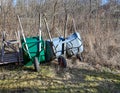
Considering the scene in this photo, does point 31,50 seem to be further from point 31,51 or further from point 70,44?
point 70,44

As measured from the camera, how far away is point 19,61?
5.49 m

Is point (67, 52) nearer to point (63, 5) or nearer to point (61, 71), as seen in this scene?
point (61, 71)

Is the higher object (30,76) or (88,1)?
(88,1)

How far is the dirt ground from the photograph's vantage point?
454 cm

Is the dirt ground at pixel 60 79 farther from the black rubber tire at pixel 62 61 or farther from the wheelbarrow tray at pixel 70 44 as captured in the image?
the wheelbarrow tray at pixel 70 44

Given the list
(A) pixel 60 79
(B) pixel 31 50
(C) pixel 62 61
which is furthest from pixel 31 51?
(A) pixel 60 79

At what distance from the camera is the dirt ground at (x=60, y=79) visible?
454 cm

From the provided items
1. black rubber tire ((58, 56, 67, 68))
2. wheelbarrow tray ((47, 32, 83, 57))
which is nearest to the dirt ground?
black rubber tire ((58, 56, 67, 68))

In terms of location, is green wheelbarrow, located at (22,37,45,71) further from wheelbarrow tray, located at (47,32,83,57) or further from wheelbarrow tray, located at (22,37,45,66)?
wheelbarrow tray, located at (47,32,83,57)

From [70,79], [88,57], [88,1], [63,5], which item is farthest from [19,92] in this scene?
[88,1]

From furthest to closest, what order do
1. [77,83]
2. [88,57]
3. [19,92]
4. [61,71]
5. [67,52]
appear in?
1. [88,57]
2. [67,52]
3. [61,71]
4. [77,83]
5. [19,92]

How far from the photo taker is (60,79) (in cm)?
496

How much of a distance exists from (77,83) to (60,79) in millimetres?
416

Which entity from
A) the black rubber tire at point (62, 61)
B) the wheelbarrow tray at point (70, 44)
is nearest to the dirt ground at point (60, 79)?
the black rubber tire at point (62, 61)
